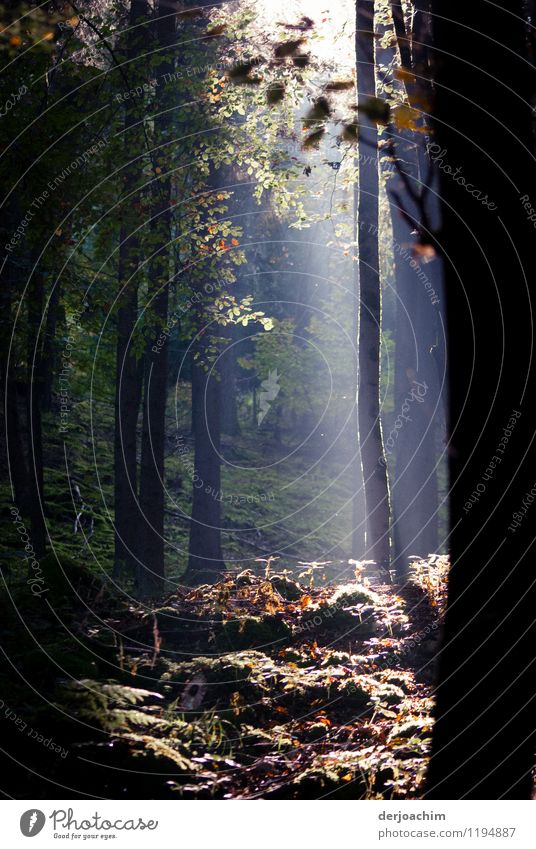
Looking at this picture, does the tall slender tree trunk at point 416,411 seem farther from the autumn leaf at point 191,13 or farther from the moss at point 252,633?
the moss at point 252,633

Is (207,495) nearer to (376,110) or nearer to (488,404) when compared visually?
(376,110)

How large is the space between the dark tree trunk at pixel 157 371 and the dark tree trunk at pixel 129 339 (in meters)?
0.32

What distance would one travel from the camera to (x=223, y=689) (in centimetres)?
598

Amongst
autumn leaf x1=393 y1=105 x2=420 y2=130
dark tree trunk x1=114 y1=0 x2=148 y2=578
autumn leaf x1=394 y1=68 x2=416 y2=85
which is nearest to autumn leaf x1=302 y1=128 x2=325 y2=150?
autumn leaf x1=394 y1=68 x2=416 y2=85

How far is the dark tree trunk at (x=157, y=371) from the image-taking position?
41.4 ft

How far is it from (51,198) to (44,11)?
254 cm

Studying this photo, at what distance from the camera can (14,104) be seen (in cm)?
1181

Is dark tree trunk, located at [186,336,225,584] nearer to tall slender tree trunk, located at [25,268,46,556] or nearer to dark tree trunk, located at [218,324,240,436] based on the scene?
tall slender tree trunk, located at [25,268,46,556]

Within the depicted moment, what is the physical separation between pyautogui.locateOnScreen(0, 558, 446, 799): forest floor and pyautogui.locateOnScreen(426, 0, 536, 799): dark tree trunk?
1.75 ft

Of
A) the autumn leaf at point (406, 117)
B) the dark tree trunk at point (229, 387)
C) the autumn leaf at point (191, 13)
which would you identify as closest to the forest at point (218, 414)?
the autumn leaf at point (406, 117)

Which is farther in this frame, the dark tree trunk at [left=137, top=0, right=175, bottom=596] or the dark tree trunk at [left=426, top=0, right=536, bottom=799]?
the dark tree trunk at [left=137, top=0, right=175, bottom=596]

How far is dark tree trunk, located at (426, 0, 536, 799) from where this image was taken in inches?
184

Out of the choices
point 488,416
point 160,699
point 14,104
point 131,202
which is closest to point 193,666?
point 160,699

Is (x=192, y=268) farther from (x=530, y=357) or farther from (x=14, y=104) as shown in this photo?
(x=530, y=357)
